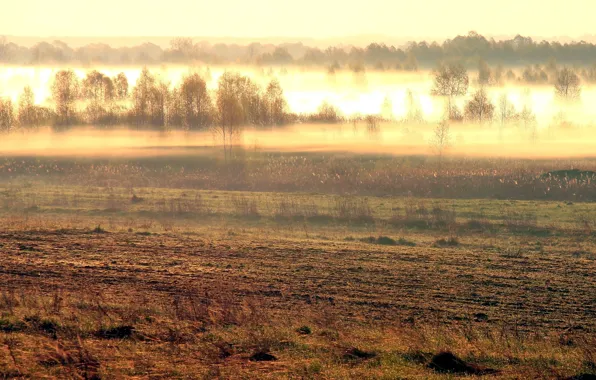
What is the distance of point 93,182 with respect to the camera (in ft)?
222

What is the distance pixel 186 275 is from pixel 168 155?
2706 inches

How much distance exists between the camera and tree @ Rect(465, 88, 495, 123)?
12200 cm

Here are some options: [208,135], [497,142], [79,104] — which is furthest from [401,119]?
[79,104]

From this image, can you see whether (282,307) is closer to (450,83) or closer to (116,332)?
(116,332)

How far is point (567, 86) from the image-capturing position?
4978 inches

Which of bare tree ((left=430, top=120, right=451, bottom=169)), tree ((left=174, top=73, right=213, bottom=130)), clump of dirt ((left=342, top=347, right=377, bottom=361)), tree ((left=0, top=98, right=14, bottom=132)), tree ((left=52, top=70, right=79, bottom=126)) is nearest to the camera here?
clump of dirt ((left=342, top=347, right=377, bottom=361))

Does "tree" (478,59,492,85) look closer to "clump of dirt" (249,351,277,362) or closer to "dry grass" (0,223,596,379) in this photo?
"dry grass" (0,223,596,379)

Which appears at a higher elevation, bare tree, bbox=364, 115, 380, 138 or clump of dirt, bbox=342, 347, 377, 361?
bare tree, bbox=364, 115, 380, 138

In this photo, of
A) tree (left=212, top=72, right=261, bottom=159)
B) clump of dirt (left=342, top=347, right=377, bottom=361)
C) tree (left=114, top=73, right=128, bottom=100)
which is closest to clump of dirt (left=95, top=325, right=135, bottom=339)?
clump of dirt (left=342, top=347, right=377, bottom=361)

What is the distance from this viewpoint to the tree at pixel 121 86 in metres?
118

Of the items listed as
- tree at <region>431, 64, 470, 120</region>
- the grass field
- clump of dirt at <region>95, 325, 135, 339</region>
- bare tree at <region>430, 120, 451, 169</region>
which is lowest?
the grass field

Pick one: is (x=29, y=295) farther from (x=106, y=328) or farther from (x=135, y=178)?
(x=135, y=178)

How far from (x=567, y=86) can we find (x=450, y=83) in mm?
22171

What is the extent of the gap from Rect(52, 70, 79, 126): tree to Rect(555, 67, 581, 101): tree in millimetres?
78217
